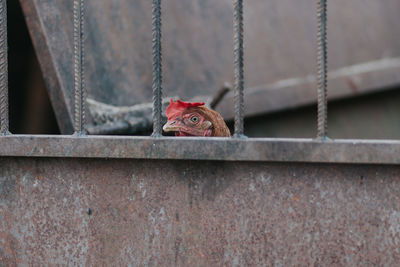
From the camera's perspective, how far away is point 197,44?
12.4 ft

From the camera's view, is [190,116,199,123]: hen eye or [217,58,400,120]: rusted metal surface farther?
[217,58,400,120]: rusted metal surface

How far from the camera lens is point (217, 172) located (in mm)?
1646

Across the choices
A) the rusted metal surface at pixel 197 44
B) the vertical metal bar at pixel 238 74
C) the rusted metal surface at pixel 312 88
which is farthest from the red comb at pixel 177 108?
the rusted metal surface at pixel 312 88

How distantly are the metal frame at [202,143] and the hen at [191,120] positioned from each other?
552 mm

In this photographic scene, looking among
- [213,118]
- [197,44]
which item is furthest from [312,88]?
[213,118]

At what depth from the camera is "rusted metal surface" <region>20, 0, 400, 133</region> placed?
252 cm

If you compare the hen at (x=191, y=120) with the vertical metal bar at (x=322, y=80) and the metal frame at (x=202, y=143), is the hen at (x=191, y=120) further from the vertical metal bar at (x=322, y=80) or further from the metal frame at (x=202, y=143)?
the vertical metal bar at (x=322, y=80)

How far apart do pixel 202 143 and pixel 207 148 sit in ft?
0.08

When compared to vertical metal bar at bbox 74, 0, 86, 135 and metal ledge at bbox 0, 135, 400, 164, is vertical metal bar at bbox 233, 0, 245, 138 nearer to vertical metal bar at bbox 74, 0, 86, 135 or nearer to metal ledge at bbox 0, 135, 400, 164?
metal ledge at bbox 0, 135, 400, 164

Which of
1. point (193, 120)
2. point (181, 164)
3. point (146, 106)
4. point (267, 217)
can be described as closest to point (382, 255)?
point (267, 217)

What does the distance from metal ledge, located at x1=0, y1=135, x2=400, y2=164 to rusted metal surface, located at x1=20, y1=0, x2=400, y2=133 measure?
743 mm

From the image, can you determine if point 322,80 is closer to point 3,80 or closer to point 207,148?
point 207,148

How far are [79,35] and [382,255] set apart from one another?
125cm

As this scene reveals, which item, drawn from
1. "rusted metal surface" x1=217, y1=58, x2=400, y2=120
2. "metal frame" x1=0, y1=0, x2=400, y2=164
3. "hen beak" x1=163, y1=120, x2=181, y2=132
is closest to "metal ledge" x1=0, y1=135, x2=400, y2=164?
"metal frame" x1=0, y1=0, x2=400, y2=164
